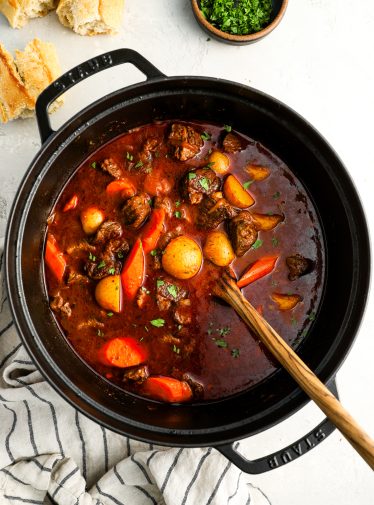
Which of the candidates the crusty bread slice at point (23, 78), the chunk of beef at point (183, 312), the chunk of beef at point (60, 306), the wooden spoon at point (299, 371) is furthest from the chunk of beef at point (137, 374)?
the crusty bread slice at point (23, 78)

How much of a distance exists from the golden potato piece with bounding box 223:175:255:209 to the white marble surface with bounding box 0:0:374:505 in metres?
0.67

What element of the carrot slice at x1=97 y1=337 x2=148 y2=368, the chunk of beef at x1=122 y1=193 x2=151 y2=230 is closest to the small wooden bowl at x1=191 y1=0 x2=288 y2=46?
the chunk of beef at x1=122 y1=193 x2=151 y2=230

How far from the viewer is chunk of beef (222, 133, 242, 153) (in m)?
3.21

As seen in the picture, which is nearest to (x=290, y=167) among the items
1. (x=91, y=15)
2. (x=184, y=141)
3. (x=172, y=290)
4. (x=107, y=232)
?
(x=184, y=141)

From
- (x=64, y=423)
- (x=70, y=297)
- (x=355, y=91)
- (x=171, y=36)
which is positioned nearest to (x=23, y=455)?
(x=64, y=423)

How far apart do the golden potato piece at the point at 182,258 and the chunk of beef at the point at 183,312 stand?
13 centimetres

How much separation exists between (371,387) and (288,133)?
4.95 feet

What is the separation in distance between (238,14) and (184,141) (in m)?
0.82

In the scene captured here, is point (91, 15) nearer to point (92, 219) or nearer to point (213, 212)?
point (92, 219)

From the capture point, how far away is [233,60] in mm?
3449

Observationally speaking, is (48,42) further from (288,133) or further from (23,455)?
(23,455)

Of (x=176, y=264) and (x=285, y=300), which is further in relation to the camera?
(x=285, y=300)

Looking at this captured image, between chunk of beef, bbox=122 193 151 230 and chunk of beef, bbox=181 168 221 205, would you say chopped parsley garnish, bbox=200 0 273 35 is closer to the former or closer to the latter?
chunk of beef, bbox=181 168 221 205

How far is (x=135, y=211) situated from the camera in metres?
3.04
